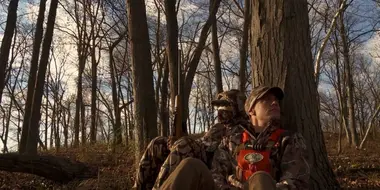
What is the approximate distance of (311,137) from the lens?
13.8ft

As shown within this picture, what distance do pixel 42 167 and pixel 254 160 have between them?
4.95 meters

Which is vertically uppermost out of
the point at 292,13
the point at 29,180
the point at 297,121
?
the point at 292,13

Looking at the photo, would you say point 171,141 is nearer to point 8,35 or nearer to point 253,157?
point 253,157

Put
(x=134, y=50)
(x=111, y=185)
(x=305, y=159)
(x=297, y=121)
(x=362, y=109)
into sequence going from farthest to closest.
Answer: (x=362, y=109), (x=134, y=50), (x=111, y=185), (x=297, y=121), (x=305, y=159)

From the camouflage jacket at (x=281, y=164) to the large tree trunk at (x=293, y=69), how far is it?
0.56 m

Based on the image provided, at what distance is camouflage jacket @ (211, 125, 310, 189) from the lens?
3.40m

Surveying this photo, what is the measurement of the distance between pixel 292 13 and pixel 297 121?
3.77 feet

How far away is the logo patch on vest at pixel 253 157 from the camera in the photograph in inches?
141

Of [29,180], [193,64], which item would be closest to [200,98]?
[193,64]

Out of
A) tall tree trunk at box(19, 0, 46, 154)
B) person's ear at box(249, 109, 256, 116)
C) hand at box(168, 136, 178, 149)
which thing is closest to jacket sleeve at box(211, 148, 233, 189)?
person's ear at box(249, 109, 256, 116)

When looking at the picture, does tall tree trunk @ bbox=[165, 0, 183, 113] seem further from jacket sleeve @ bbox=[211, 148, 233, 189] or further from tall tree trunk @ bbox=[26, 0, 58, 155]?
tall tree trunk @ bbox=[26, 0, 58, 155]

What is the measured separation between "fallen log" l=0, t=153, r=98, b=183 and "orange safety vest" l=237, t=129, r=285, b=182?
4622mm

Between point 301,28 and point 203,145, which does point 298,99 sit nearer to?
point 301,28

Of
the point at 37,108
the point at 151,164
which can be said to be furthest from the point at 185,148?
the point at 37,108
